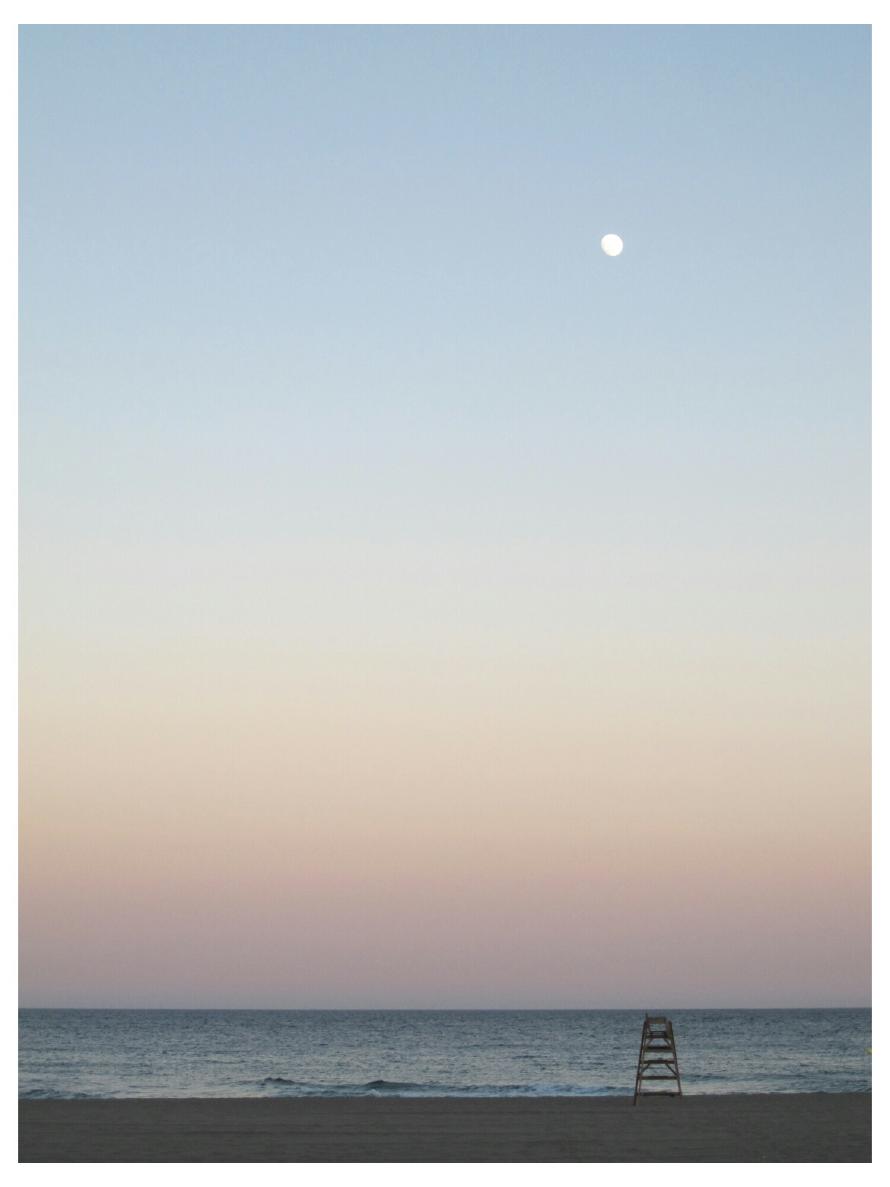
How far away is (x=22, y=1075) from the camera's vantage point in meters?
55.2

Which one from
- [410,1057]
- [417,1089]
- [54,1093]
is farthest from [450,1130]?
[410,1057]

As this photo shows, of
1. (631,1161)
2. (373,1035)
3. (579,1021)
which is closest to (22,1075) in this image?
(373,1035)

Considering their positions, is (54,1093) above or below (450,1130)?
below

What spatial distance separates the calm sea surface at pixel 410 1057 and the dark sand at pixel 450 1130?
63.5 ft

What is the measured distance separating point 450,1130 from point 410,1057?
53241mm

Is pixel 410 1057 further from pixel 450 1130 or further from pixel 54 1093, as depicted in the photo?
pixel 450 1130

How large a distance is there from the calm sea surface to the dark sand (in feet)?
63.5

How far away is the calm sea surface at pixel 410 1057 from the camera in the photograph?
47438mm

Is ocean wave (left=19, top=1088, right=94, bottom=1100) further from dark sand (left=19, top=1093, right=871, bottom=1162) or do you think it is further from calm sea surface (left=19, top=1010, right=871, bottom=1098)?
dark sand (left=19, top=1093, right=871, bottom=1162)

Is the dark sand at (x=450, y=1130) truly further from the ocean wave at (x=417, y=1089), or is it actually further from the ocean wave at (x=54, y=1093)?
the ocean wave at (x=54, y=1093)

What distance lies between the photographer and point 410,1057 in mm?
65938

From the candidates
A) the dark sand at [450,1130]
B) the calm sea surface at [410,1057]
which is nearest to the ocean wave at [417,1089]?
the calm sea surface at [410,1057]

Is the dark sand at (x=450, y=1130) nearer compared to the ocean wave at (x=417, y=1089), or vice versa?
the dark sand at (x=450, y=1130)
